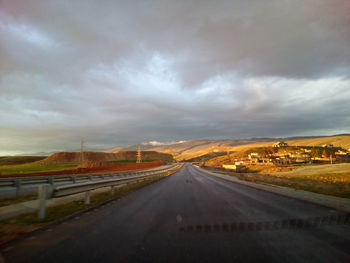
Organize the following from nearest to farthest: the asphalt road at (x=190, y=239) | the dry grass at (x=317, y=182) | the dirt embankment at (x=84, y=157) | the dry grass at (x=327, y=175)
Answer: the asphalt road at (x=190, y=239) < the dry grass at (x=317, y=182) < the dry grass at (x=327, y=175) < the dirt embankment at (x=84, y=157)

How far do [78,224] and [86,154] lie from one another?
485 ft

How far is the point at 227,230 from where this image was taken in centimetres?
559

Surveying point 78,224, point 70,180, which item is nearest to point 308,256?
point 78,224

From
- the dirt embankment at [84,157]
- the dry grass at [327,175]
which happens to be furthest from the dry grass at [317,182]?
the dirt embankment at [84,157]

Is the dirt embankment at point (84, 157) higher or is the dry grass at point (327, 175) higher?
the dirt embankment at point (84, 157)

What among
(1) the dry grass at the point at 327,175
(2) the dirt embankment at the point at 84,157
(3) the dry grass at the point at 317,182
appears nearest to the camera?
(3) the dry grass at the point at 317,182

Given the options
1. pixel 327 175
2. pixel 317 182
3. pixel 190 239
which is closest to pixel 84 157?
pixel 327 175

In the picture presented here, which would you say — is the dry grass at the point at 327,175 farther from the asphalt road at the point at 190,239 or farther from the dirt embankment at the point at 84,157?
the dirt embankment at the point at 84,157

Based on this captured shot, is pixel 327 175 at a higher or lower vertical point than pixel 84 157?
lower

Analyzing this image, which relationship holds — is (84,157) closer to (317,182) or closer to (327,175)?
(327,175)

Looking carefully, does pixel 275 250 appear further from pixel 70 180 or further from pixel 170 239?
pixel 70 180

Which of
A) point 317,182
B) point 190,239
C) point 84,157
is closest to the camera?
point 190,239

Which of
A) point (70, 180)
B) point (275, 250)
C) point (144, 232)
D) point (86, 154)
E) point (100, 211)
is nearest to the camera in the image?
point (275, 250)

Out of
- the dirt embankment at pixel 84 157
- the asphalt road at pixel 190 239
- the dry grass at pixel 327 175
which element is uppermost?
the dirt embankment at pixel 84 157
